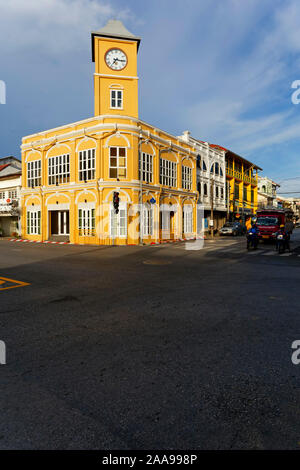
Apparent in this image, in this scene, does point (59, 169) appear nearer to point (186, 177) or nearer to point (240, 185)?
point (186, 177)

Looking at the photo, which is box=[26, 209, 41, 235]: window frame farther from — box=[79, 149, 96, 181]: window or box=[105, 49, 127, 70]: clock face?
box=[105, 49, 127, 70]: clock face

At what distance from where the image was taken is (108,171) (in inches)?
878

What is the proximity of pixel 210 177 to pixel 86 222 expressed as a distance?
797 inches

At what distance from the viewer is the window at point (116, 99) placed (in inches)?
942

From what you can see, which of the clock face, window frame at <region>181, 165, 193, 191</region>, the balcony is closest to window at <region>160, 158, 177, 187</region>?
window frame at <region>181, 165, 193, 191</region>

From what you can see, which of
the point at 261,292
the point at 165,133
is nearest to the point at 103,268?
the point at 261,292

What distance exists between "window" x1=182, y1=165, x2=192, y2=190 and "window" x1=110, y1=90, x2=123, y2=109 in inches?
369

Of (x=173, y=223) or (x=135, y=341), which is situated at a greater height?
(x=173, y=223)

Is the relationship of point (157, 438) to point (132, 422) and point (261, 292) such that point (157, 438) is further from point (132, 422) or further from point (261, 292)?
point (261, 292)

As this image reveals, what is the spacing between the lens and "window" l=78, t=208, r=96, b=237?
2283cm

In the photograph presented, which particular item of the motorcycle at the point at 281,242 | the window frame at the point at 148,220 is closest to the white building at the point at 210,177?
the window frame at the point at 148,220
